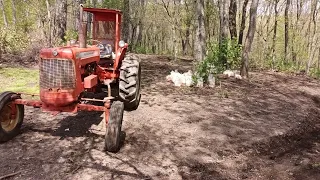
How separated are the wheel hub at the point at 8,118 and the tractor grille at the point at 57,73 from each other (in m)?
0.85

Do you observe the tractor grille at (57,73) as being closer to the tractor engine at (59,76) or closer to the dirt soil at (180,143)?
the tractor engine at (59,76)

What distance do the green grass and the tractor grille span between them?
122 inches

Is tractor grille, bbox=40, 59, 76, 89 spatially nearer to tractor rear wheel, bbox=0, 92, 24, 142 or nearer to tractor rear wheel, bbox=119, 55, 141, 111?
tractor rear wheel, bbox=0, 92, 24, 142

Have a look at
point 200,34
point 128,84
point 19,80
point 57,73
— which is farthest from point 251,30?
point 57,73

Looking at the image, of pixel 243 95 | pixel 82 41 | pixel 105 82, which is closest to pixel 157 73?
pixel 243 95

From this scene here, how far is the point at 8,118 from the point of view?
17.5 ft

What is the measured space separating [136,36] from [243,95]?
819 inches

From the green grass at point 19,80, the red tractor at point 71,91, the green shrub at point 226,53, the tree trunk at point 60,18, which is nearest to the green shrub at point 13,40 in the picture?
the tree trunk at point 60,18

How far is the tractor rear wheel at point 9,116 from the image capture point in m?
5.05

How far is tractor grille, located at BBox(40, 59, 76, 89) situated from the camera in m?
4.95

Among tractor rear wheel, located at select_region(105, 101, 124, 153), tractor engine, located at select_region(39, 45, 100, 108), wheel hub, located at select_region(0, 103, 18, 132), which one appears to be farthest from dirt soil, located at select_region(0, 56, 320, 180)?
tractor engine, located at select_region(39, 45, 100, 108)

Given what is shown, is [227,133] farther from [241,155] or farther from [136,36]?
[136,36]

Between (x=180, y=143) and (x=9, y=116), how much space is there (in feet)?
9.61

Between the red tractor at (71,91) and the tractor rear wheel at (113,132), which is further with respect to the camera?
the red tractor at (71,91)
